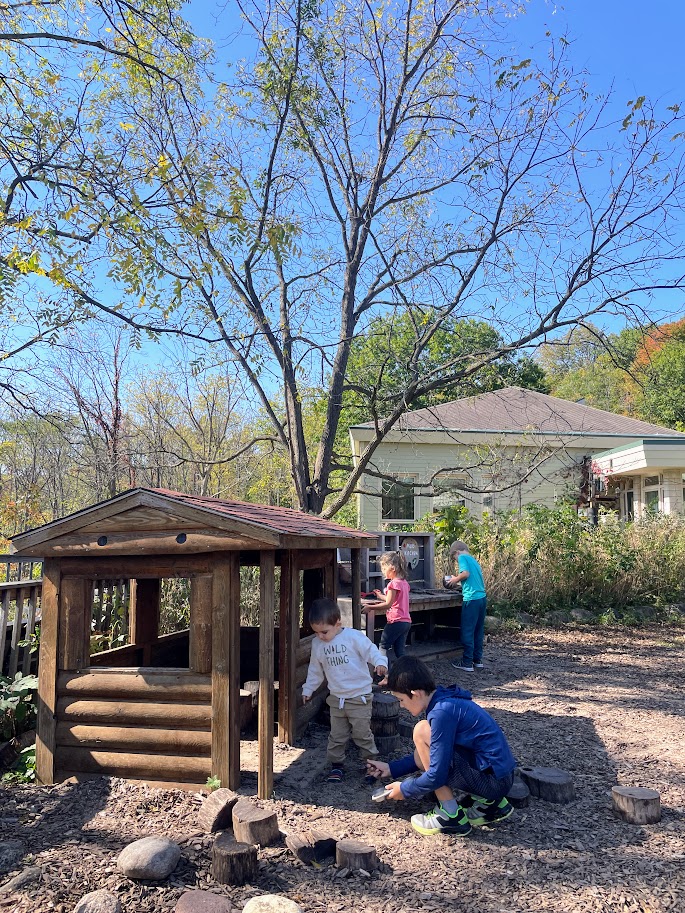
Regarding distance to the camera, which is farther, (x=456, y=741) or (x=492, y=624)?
(x=492, y=624)

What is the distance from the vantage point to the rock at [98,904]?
9.48ft

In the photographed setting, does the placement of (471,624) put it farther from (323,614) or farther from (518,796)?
(518,796)

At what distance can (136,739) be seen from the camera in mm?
4457

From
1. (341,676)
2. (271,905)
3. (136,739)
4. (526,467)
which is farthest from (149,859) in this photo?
(526,467)

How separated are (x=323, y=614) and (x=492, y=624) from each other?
7.08 m

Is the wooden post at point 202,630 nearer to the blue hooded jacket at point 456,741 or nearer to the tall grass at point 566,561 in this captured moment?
the blue hooded jacket at point 456,741

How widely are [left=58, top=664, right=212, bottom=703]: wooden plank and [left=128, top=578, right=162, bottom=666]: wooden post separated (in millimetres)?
1488

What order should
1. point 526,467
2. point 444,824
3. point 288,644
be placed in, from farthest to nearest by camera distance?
point 526,467
point 288,644
point 444,824

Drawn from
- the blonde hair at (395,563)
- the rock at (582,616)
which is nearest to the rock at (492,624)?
the rock at (582,616)

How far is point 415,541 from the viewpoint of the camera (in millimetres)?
9938

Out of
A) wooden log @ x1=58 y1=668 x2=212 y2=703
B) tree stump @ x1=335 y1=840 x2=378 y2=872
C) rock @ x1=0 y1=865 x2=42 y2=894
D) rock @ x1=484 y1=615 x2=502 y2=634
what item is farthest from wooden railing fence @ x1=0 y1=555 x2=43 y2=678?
rock @ x1=484 y1=615 x2=502 y2=634

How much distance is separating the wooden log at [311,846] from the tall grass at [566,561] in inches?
335

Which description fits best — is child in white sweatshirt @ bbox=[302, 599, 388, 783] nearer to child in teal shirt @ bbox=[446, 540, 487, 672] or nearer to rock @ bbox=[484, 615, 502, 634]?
child in teal shirt @ bbox=[446, 540, 487, 672]

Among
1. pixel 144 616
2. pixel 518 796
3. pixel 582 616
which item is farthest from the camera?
pixel 582 616
